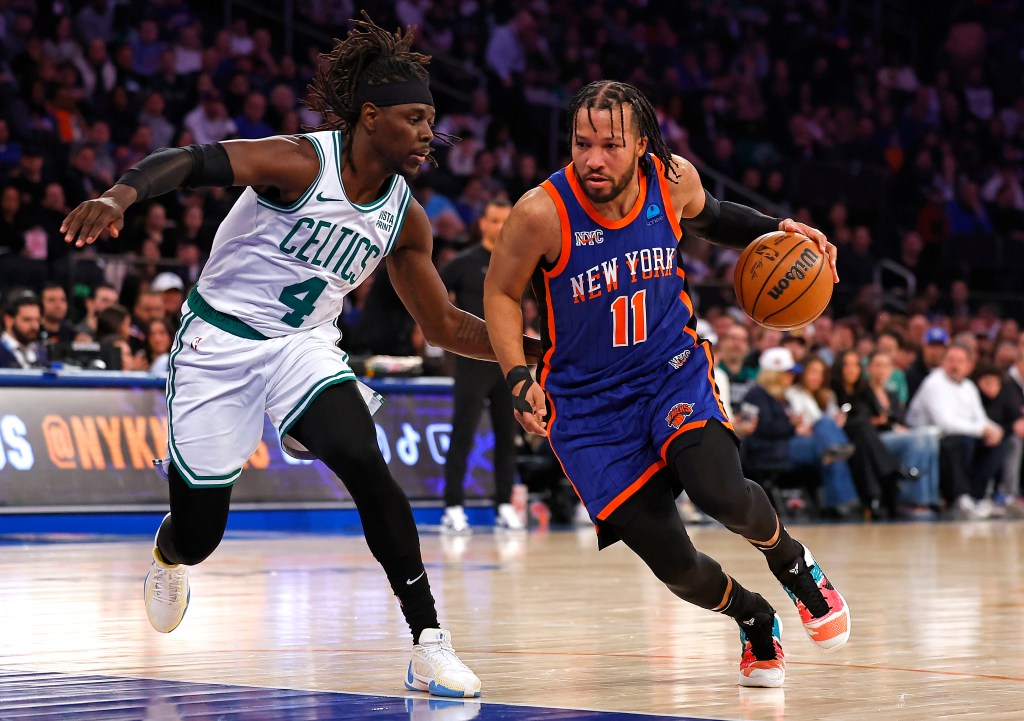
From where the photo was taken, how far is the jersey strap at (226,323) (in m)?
5.02

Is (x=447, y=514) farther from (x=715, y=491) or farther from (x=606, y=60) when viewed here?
(x=606, y=60)

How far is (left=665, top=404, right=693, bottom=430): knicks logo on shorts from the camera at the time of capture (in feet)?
15.7

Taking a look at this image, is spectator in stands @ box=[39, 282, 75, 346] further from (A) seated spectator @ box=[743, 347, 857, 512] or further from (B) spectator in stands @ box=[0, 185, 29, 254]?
(A) seated spectator @ box=[743, 347, 857, 512]

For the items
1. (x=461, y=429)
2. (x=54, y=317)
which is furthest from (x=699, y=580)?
(x=54, y=317)

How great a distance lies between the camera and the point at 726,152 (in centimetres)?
2042

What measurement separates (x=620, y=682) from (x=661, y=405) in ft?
2.74

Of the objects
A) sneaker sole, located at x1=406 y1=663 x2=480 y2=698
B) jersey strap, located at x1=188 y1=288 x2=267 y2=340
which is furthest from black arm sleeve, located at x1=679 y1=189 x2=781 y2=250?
sneaker sole, located at x1=406 y1=663 x2=480 y2=698

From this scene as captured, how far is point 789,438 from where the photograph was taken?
13695mm

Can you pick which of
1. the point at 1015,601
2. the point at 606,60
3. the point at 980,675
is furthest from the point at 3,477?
the point at 606,60

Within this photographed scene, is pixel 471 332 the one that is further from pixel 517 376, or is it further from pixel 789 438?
pixel 789 438

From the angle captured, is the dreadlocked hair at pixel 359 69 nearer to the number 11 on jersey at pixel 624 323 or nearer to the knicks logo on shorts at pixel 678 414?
the number 11 on jersey at pixel 624 323

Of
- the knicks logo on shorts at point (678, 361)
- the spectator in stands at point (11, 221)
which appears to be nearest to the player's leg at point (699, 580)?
the knicks logo on shorts at point (678, 361)

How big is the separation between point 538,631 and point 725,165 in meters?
14.9

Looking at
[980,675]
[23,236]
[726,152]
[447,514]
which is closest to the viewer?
[980,675]
